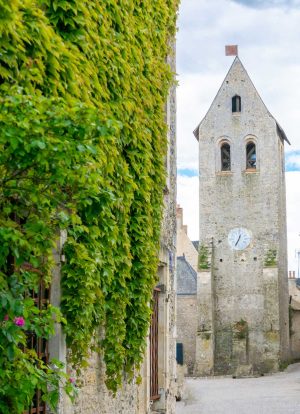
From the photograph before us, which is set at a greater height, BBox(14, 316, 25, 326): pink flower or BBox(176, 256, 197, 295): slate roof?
BBox(176, 256, 197, 295): slate roof

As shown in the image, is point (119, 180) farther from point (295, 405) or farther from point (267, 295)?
point (267, 295)

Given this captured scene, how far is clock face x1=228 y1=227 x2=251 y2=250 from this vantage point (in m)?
39.3

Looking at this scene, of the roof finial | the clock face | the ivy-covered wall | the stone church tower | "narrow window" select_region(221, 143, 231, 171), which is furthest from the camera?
the roof finial

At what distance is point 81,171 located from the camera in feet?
13.7

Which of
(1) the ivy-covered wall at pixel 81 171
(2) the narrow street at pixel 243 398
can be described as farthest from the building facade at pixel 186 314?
(1) the ivy-covered wall at pixel 81 171

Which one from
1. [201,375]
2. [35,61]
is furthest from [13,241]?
[201,375]

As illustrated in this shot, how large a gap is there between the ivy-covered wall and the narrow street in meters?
10.6

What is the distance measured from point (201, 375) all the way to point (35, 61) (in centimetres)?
3314

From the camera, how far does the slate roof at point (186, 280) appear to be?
140 feet

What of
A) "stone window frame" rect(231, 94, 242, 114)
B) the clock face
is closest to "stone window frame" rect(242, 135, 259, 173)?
"stone window frame" rect(231, 94, 242, 114)

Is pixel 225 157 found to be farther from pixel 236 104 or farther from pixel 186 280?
pixel 186 280

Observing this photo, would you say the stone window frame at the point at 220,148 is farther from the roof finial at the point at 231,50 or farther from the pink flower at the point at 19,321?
the pink flower at the point at 19,321

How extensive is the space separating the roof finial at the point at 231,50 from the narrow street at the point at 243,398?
19.2m

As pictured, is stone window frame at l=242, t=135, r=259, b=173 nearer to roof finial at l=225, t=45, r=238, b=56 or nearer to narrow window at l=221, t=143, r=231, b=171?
narrow window at l=221, t=143, r=231, b=171
